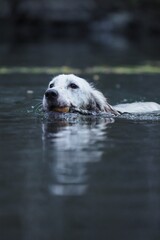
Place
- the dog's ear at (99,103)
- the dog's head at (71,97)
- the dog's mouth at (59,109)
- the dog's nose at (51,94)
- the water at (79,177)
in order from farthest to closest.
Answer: the dog's ear at (99,103) < the dog's mouth at (59,109) < the dog's head at (71,97) < the dog's nose at (51,94) < the water at (79,177)

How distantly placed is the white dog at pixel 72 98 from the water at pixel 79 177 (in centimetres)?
24

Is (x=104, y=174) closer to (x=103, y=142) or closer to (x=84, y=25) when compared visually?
(x=103, y=142)

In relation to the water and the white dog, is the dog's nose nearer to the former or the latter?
the white dog

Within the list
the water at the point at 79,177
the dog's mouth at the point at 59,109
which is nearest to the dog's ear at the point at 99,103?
the water at the point at 79,177

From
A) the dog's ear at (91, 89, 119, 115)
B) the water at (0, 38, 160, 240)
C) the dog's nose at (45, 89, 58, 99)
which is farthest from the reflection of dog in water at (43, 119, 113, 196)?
the dog's ear at (91, 89, 119, 115)

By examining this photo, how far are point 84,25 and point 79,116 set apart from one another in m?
→ 42.2

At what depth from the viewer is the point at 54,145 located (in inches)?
378

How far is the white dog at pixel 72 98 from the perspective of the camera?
11930mm

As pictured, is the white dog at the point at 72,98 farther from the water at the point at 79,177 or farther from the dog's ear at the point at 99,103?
the water at the point at 79,177

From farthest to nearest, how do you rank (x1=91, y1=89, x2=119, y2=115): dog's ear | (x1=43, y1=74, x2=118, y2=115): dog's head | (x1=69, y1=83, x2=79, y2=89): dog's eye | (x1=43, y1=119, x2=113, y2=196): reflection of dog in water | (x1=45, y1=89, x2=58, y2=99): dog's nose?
(x1=91, y1=89, x2=119, y2=115): dog's ear < (x1=69, y1=83, x2=79, y2=89): dog's eye < (x1=43, y1=74, x2=118, y2=115): dog's head < (x1=45, y1=89, x2=58, y2=99): dog's nose < (x1=43, y1=119, x2=113, y2=196): reflection of dog in water

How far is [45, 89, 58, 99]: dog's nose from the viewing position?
464 inches

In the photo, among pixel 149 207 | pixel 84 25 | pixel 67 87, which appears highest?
pixel 84 25

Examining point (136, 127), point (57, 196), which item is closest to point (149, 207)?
point (57, 196)

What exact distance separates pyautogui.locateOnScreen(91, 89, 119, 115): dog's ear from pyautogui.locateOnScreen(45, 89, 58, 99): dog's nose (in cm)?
100
